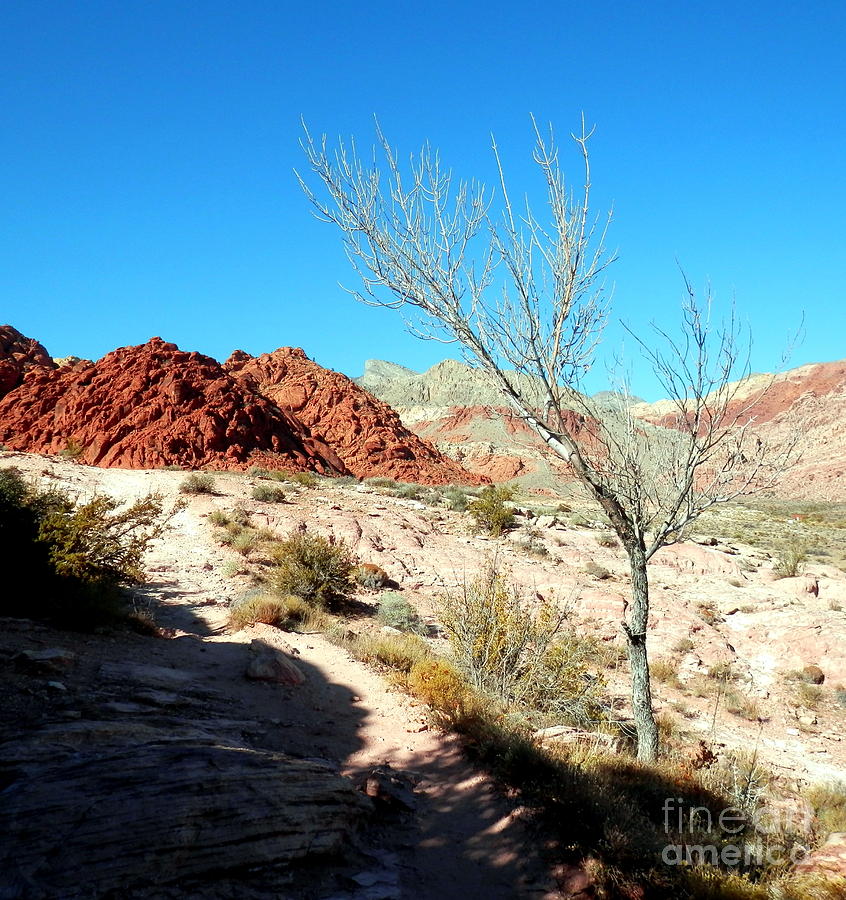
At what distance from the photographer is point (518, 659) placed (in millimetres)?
6977

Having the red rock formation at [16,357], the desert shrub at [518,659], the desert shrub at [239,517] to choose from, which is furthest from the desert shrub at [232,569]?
the red rock formation at [16,357]

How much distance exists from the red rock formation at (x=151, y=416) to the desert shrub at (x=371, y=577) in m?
15.1

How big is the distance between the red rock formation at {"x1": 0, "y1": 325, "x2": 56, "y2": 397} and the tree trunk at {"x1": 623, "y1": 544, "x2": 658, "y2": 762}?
1253 inches

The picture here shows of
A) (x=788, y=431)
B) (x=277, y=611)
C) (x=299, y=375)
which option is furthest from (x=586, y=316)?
(x=299, y=375)

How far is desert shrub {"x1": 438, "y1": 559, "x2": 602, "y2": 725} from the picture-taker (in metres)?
6.66

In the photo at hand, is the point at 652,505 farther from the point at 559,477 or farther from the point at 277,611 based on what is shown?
the point at 277,611

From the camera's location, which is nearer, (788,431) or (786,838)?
(786,838)

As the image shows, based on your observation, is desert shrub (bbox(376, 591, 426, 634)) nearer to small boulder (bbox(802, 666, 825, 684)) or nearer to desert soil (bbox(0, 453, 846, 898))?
desert soil (bbox(0, 453, 846, 898))

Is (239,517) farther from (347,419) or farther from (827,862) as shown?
(347,419)

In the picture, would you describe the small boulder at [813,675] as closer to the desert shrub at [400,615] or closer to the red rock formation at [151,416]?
the desert shrub at [400,615]

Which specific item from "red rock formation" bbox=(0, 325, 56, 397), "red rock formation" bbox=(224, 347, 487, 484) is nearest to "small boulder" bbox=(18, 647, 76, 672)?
"red rock formation" bbox=(224, 347, 487, 484)

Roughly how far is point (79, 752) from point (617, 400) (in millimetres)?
4540

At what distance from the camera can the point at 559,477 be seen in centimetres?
548

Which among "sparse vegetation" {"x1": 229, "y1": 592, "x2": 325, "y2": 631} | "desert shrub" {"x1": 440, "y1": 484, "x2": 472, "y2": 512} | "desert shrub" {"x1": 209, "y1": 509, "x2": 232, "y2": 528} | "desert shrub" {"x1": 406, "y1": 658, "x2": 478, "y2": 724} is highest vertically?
"desert shrub" {"x1": 440, "y1": 484, "x2": 472, "y2": 512}
